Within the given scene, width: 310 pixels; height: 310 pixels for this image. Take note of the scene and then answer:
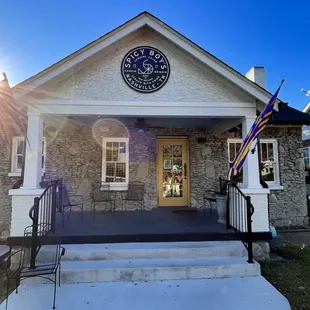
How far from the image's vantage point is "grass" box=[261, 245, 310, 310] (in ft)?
10.2

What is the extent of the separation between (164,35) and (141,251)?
4.26 m

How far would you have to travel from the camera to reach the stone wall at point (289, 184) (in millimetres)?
7715

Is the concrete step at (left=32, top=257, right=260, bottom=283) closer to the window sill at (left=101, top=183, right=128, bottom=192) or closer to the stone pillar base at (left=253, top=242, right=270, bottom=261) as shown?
the stone pillar base at (left=253, top=242, right=270, bottom=261)

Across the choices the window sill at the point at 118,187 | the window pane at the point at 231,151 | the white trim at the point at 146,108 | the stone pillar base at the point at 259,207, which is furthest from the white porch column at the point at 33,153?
the window pane at the point at 231,151

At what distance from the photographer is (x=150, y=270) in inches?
134

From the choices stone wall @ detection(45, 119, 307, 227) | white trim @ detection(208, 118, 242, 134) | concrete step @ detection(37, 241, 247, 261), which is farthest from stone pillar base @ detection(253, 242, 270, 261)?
stone wall @ detection(45, 119, 307, 227)

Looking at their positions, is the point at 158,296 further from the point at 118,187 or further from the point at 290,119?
the point at 290,119

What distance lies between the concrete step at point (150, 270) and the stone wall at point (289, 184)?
4897 mm

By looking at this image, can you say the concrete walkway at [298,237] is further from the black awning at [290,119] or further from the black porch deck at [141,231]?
the black awning at [290,119]

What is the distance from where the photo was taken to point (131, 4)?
6410mm

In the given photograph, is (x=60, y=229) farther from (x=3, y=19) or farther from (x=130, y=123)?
(x=3, y=19)

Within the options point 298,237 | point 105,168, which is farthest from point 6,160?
point 298,237

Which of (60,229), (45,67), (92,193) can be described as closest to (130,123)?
(92,193)

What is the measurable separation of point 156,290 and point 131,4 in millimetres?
7052
